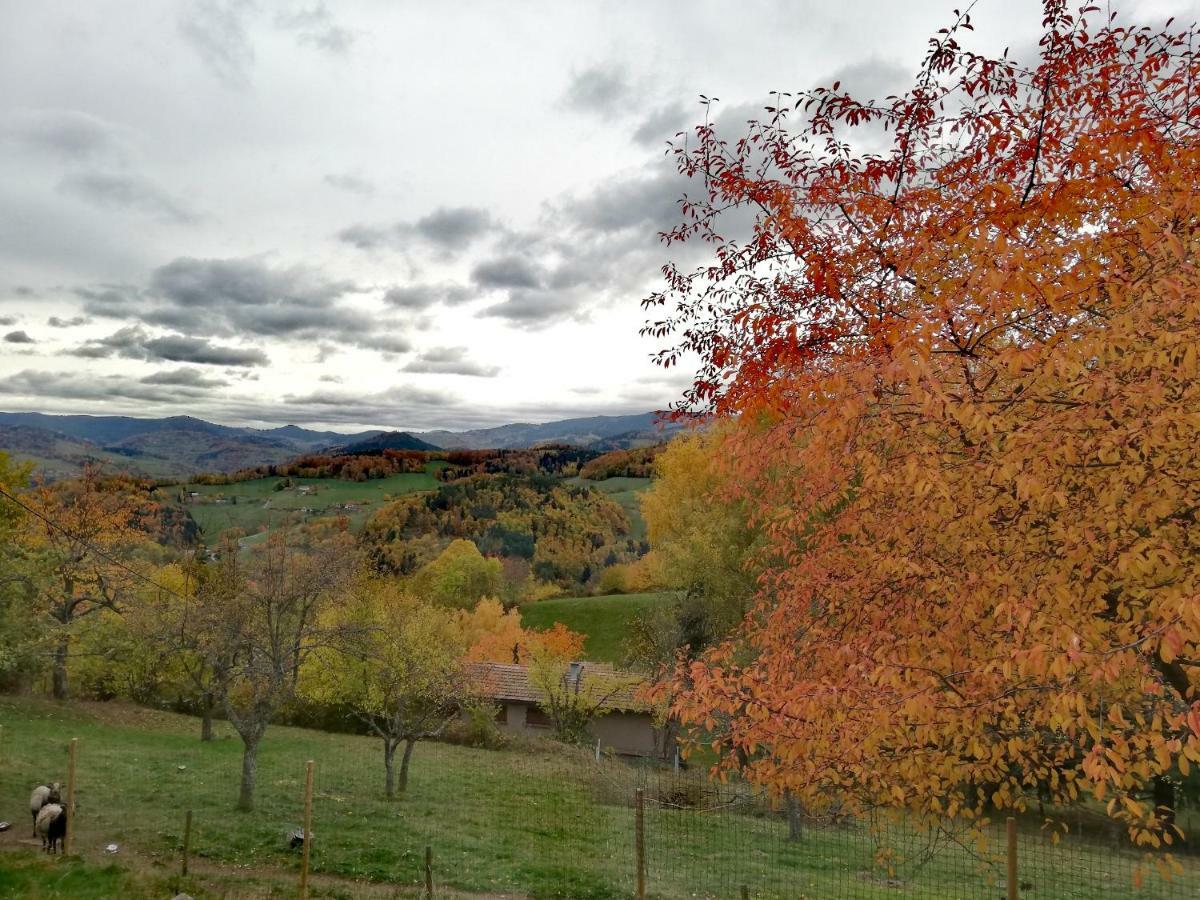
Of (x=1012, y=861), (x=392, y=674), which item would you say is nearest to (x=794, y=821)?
(x=1012, y=861)

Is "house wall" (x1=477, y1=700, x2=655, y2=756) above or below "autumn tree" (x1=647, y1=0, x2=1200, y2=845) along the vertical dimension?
below

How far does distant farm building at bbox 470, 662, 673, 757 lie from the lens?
3894 cm

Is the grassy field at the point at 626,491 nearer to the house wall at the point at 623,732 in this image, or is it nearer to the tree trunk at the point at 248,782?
the house wall at the point at 623,732

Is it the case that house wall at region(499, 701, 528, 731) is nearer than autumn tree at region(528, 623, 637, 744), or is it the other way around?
autumn tree at region(528, 623, 637, 744)

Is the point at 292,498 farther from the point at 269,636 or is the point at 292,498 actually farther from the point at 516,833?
the point at 516,833

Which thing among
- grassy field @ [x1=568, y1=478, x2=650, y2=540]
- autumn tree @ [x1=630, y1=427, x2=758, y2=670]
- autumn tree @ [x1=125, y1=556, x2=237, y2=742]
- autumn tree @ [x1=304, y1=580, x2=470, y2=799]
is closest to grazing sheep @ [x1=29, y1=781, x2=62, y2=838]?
autumn tree @ [x1=125, y1=556, x2=237, y2=742]

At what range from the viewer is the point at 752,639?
28.5ft

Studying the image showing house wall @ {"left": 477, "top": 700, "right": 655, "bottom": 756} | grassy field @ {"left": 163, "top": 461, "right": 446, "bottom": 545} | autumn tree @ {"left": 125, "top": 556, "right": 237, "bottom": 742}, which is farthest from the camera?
grassy field @ {"left": 163, "top": 461, "right": 446, "bottom": 545}

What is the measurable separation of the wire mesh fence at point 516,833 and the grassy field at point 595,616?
1392 inches

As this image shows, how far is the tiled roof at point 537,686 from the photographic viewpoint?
38250 mm

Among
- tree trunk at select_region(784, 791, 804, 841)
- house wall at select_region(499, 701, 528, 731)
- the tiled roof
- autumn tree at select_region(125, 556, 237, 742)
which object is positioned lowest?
house wall at select_region(499, 701, 528, 731)

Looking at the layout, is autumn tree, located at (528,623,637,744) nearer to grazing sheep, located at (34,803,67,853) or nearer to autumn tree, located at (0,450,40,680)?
autumn tree, located at (0,450,40,680)

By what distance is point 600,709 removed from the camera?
129 ft

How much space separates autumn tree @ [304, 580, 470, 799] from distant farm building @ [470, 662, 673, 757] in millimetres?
7007
